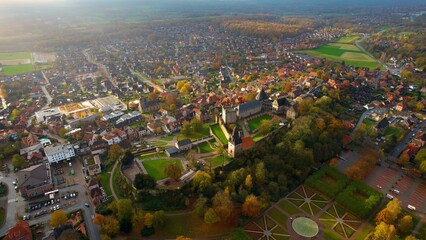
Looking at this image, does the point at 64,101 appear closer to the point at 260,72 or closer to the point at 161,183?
the point at 161,183

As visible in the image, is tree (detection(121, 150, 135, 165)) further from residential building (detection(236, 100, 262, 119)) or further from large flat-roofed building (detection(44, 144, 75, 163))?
residential building (detection(236, 100, 262, 119))

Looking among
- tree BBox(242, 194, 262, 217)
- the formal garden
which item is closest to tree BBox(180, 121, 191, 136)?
tree BBox(242, 194, 262, 217)

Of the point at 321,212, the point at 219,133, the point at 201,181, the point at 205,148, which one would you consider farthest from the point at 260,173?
the point at 219,133

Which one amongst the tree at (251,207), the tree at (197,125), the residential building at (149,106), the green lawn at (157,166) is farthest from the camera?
the residential building at (149,106)

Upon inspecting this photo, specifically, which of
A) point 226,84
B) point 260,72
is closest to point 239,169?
point 226,84

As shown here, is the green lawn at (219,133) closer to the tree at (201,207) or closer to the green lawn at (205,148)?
the green lawn at (205,148)

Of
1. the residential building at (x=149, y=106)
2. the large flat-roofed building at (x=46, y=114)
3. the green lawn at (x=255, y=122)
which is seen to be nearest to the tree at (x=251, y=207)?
the green lawn at (x=255, y=122)

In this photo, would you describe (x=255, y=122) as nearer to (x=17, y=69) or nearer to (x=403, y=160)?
(x=403, y=160)
